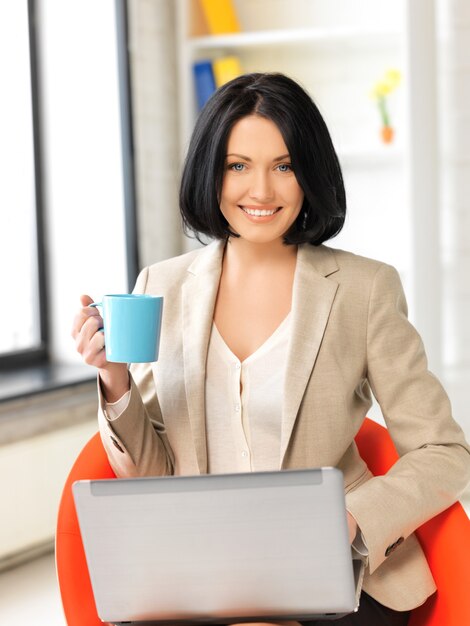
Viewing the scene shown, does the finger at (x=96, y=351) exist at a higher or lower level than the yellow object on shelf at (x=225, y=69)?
lower

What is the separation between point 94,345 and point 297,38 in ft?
7.57

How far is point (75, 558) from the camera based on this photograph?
5.05ft

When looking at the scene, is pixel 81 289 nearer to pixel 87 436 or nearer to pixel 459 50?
pixel 87 436

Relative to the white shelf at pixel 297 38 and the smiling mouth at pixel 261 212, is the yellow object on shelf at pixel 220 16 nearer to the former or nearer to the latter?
the white shelf at pixel 297 38

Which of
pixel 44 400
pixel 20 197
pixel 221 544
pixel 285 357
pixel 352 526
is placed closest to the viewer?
pixel 221 544

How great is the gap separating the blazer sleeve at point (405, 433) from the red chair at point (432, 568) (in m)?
0.05

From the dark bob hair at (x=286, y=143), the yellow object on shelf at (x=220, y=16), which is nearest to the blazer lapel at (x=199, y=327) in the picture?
the dark bob hair at (x=286, y=143)

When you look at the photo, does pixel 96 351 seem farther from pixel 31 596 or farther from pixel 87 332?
pixel 31 596

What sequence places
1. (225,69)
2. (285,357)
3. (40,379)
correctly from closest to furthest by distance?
(285,357)
(40,379)
(225,69)

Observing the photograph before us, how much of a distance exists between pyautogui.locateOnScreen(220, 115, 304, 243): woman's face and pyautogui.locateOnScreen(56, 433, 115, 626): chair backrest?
48cm

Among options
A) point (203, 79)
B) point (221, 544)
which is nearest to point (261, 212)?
point (221, 544)

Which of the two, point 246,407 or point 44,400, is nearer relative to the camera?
point 246,407

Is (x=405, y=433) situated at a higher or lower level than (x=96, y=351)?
lower

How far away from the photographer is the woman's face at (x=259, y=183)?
4.99ft
